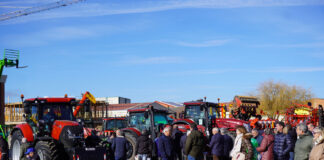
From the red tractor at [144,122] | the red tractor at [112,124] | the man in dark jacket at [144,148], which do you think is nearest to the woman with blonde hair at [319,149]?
the man in dark jacket at [144,148]

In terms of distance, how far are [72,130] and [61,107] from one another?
1352 millimetres

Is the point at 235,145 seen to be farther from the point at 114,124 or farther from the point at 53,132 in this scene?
the point at 114,124

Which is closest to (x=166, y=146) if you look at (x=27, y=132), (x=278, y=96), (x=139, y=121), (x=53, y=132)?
(x=53, y=132)

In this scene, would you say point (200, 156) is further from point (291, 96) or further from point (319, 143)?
point (291, 96)

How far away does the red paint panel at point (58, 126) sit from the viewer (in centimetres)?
1514

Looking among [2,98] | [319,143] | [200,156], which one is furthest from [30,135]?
[2,98]

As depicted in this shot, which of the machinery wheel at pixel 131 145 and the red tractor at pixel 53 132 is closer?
the red tractor at pixel 53 132

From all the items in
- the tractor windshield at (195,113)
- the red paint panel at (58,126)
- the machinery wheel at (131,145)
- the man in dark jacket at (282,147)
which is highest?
the tractor windshield at (195,113)

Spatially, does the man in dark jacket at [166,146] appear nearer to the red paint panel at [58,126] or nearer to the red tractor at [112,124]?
the red paint panel at [58,126]

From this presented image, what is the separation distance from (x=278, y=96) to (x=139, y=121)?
133 ft

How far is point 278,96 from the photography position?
57844 mm

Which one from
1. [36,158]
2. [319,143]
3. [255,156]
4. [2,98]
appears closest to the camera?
[319,143]

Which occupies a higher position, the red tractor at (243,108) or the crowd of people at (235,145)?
the red tractor at (243,108)

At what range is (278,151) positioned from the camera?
1092 centimetres
